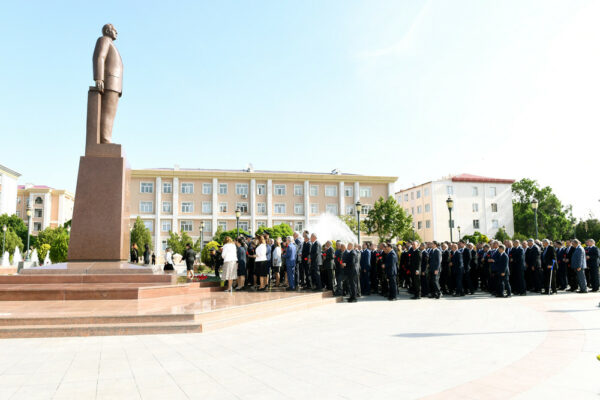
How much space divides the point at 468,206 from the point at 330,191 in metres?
22.0

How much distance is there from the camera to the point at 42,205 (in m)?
75.7

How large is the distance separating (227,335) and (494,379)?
4338 millimetres

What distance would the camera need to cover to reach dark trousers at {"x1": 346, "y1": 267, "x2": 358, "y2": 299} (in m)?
12.2

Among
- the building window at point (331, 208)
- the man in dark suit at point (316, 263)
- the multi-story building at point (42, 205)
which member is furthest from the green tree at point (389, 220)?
the multi-story building at point (42, 205)

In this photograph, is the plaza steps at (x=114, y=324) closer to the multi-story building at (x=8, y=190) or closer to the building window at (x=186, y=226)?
the building window at (x=186, y=226)

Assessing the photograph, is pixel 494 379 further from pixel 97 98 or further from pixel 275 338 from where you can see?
pixel 97 98

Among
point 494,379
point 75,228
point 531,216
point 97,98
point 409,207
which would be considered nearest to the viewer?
point 494,379

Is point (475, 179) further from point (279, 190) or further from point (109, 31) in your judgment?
point (109, 31)

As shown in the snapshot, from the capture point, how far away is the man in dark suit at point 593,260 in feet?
45.5

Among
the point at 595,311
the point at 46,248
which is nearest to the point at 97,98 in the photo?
the point at 595,311

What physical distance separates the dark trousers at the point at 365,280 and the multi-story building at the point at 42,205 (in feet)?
246

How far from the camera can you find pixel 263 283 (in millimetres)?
12922

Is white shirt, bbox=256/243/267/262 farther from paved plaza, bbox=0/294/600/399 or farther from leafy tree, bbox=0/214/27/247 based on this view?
leafy tree, bbox=0/214/27/247

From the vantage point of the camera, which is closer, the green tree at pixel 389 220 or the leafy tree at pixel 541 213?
the green tree at pixel 389 220
